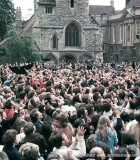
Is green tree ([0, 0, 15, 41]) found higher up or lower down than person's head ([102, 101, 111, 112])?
higher up

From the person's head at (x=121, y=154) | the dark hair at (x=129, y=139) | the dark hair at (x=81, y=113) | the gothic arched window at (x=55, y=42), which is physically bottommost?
the person's head at (x=121, y=154)

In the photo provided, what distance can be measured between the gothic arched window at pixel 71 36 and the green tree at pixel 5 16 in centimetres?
757

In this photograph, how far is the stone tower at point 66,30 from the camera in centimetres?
5662

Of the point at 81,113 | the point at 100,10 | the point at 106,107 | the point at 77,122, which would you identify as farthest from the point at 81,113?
the point at 100,10

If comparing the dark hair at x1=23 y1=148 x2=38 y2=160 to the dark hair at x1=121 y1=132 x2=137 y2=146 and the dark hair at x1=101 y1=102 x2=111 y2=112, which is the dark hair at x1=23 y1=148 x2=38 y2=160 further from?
the dark hair at x1=101 y1=102 x2=111 y2=112

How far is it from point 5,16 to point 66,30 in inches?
373

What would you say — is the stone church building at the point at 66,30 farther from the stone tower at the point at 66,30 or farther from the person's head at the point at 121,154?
the person's head at the point at 121,154

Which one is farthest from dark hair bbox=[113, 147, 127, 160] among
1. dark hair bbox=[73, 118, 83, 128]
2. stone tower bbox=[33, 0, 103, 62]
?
stone tower bbox=[33, 0, 103, 62]

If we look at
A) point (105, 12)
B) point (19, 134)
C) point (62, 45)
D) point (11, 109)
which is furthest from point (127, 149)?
point (105, 12)

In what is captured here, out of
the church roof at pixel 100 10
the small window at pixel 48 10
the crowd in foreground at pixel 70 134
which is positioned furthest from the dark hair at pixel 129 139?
the church roof at pixel 100 10

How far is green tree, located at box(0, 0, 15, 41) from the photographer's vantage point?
5153 centimetres

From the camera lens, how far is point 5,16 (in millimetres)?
51719

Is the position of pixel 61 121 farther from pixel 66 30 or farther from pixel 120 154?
pixel 66 30

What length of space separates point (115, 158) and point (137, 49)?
5071 centimetres
